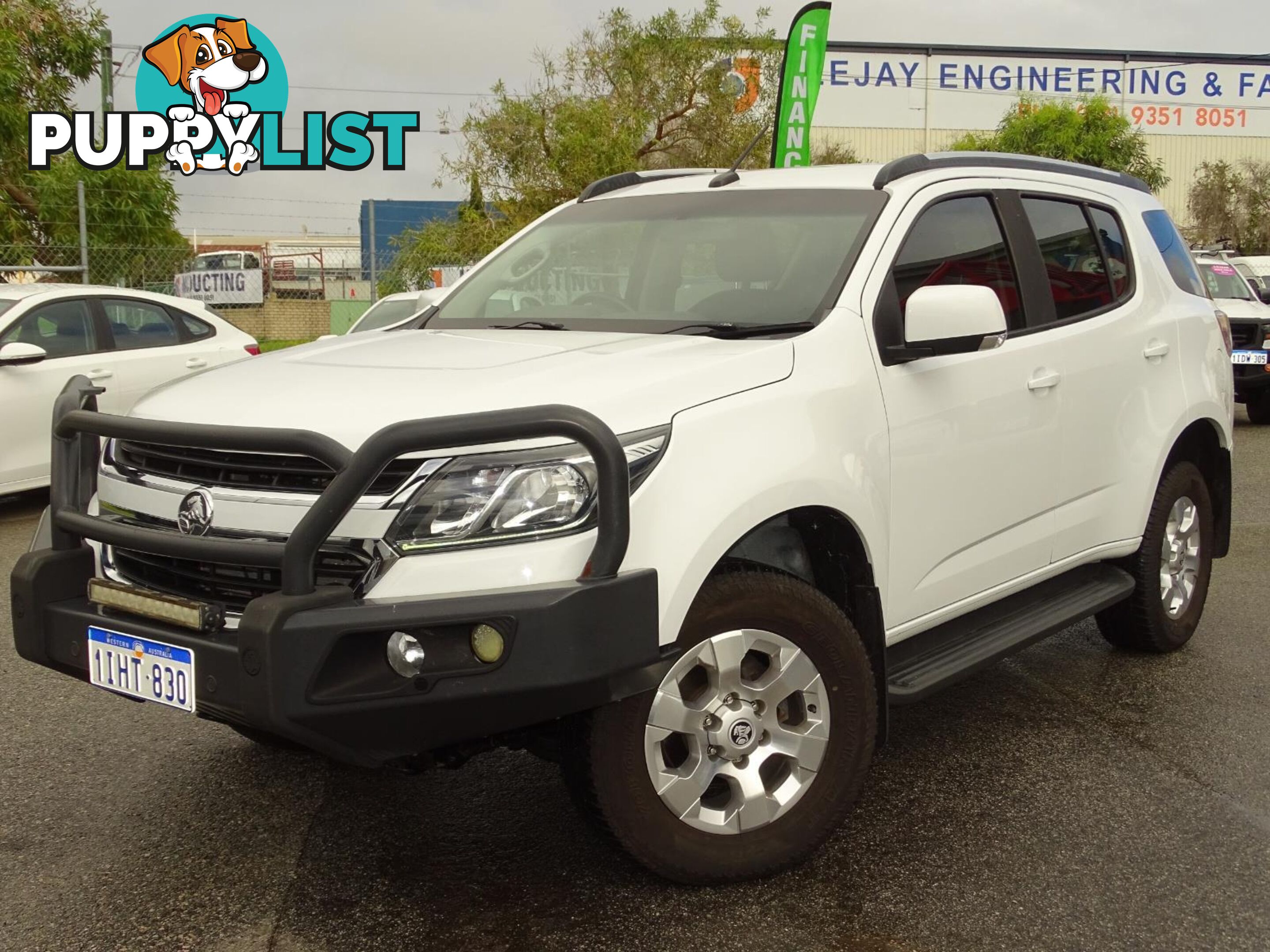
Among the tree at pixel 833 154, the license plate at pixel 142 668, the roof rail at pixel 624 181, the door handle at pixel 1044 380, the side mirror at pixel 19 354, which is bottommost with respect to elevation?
the license plate at pixel 142 668

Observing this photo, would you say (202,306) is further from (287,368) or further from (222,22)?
(222,22)

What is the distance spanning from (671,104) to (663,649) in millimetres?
21542

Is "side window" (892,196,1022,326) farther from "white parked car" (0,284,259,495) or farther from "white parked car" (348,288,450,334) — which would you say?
"white parked car" (348,288,450,334)

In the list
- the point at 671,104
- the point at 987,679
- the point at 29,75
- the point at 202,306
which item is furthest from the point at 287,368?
the point at 671,104

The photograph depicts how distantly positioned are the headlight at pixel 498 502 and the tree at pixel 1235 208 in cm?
5138

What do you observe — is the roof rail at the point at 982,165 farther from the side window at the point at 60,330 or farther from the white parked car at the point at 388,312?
the white parked car at the point at 388,312

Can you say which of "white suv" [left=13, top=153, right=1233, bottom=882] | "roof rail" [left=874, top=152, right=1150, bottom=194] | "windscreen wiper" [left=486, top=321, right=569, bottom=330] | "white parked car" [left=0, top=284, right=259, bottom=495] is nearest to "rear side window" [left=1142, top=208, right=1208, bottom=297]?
"roof rail" [left=874, top=152, right=1150, bottom=194]

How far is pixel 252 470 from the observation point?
2.95 meters

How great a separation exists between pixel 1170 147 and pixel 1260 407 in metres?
53.4

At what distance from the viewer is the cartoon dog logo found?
1902 cm

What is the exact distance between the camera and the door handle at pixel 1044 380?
13.7 ft

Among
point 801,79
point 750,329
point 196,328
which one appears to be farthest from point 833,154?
point 750,329

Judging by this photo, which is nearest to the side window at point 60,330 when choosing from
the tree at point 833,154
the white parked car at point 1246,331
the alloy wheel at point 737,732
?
the alloy wheel at point 737,732

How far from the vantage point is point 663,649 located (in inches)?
114
